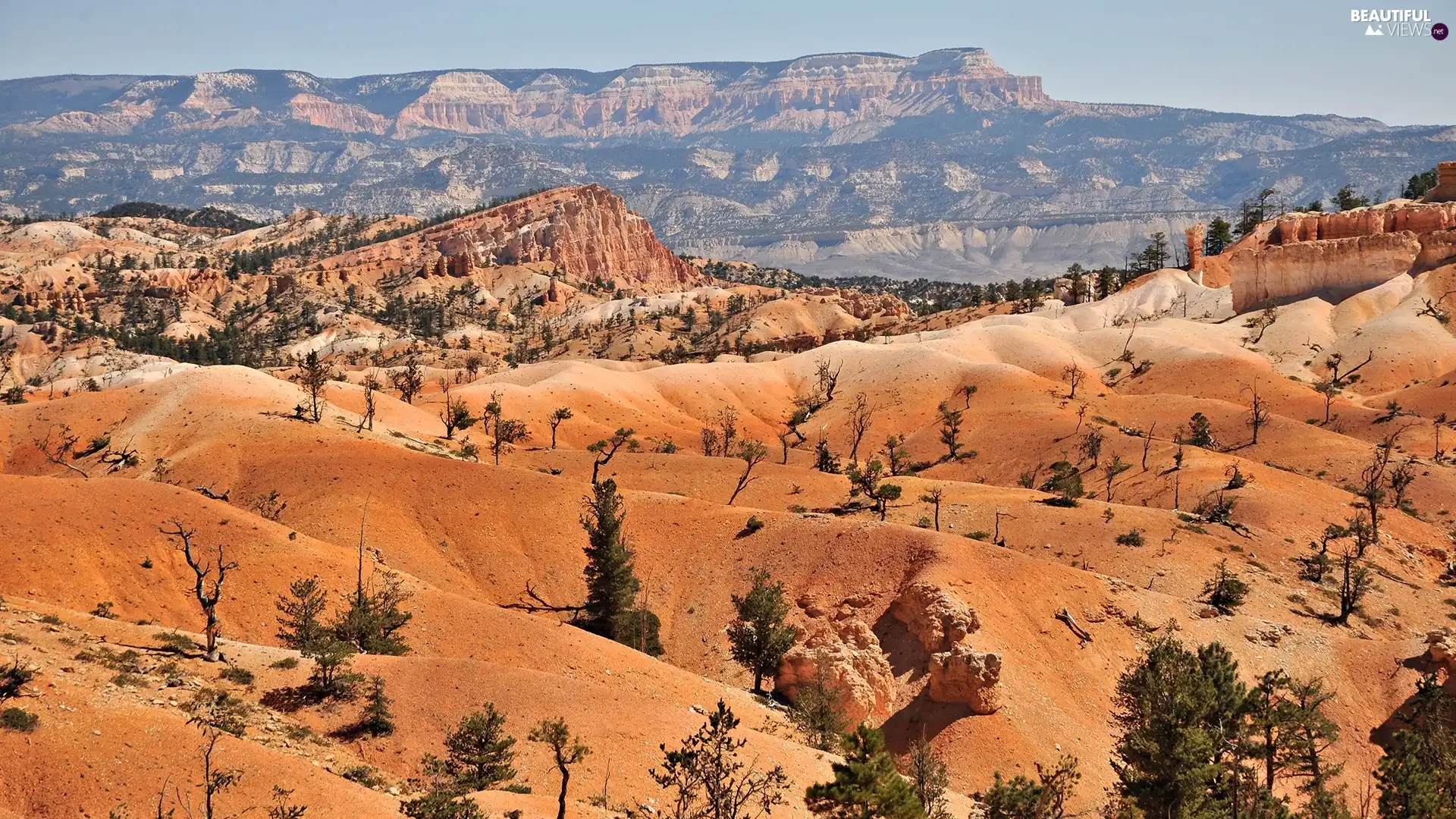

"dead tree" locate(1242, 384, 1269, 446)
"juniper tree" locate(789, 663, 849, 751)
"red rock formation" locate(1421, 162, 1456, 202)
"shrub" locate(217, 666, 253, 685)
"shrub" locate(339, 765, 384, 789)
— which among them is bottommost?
"juniper tree" locate(789, 663, 849, 751)

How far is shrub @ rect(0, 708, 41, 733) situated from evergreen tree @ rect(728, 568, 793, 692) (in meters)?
28.9

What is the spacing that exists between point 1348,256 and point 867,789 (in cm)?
13452

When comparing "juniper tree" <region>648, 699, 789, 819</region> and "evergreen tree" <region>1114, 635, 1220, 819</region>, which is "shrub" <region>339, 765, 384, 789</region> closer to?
"juniper tree" <region>648, 699, 789, 819</region>

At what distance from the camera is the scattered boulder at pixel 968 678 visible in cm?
4606

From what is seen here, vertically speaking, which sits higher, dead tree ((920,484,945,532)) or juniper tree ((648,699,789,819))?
juniper tree ((648,699,789,819))

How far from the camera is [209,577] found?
4822 centimetres

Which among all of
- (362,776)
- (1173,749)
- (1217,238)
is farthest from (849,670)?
(1217,238)

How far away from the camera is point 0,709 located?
91.8 feet

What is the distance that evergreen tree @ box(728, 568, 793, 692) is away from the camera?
164 ft

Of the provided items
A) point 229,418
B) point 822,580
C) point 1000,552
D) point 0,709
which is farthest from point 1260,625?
point 229,418

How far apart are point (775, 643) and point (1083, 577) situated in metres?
17.6

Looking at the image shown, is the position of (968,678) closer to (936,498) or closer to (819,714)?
(819,714)

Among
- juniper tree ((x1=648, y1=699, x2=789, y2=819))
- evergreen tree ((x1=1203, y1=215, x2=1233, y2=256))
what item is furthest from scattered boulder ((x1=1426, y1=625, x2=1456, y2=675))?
evergreen tree ((x1=1203, y1=215, x2=1233, y2=256))

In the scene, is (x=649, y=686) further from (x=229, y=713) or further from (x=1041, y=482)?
(x=1041, y=482)
